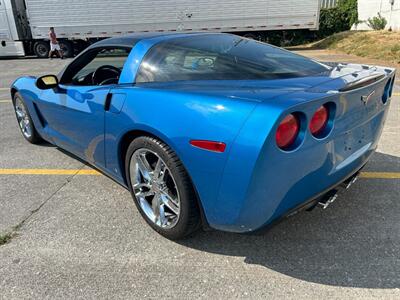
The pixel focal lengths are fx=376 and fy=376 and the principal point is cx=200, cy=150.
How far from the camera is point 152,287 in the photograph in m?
2.32

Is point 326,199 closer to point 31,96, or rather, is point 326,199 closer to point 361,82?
point 361,82

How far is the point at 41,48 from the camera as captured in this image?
821 inches

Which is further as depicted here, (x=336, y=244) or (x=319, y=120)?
(x=336, y=244)

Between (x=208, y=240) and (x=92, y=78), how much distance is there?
2.05m

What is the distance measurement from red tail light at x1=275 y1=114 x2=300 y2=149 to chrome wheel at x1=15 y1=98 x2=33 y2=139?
12.1ft

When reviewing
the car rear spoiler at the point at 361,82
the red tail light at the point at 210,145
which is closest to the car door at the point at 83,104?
the red tail light at the point at 210,145

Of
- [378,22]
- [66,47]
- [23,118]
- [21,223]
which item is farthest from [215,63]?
[378,22]

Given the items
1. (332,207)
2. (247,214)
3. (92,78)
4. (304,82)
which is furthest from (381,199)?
(92,78)

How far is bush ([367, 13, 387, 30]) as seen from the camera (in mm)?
19737

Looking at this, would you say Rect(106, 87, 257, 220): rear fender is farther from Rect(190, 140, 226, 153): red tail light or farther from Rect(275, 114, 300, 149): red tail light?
Rect(275, 114, 300, 149): red tail light

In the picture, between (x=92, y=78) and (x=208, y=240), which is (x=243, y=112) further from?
(x=92, y=78)

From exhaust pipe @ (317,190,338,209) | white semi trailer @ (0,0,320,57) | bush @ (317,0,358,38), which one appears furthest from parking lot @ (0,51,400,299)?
bush @ (317,0,358,38)

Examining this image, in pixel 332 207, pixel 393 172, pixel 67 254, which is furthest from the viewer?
pixel 393 172

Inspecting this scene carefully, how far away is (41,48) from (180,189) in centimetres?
2123
